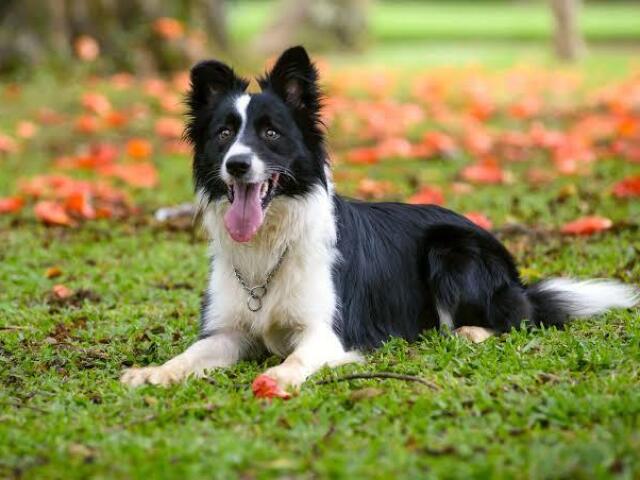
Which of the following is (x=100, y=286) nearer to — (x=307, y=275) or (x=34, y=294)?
(x=34, y=294)

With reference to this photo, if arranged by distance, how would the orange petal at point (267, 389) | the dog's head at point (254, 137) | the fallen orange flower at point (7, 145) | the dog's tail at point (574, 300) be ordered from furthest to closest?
the fallen orange flower at point (7, 145) < the dog's tail at point (574, 300) < the dog's head at point (254, 137) < the orange petal at point (267, 389)

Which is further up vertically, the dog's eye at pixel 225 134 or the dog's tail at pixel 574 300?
the dog's eye at pixel 225 134

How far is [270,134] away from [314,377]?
1.23 m

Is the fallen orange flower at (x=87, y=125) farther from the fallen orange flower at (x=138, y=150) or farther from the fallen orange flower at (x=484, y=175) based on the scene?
the fallen orange flower at (x=484, y=175)

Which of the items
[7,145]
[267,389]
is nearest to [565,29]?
[7,145]

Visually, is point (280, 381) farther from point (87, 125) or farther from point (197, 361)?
point (87, 125)

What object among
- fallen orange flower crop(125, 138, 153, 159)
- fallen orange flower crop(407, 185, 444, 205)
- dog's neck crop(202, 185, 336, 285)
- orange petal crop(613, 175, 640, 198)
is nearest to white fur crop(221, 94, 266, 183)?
dog's neck crop(202, 185, 336, 285)

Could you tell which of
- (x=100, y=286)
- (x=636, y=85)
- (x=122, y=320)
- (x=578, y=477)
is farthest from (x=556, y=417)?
(x=636, y=85)

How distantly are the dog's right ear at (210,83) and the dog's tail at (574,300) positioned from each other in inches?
80.9

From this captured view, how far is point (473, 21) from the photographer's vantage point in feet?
111

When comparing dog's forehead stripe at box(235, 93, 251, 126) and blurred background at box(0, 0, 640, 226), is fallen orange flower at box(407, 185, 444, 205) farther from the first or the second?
dog's forehead stripe at box(235, 93, 251, 126)

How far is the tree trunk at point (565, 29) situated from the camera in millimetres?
20141

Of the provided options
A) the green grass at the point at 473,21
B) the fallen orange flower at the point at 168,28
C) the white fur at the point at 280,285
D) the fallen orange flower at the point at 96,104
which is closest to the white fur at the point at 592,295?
the white fur at the point at 280,285

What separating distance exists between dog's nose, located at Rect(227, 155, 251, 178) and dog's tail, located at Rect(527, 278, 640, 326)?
6.27 feet
